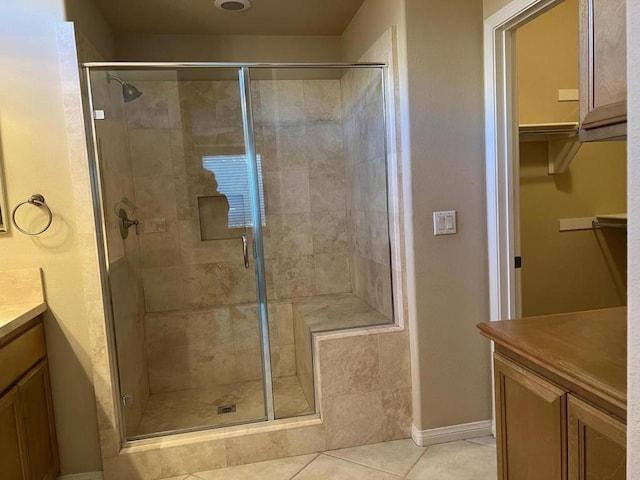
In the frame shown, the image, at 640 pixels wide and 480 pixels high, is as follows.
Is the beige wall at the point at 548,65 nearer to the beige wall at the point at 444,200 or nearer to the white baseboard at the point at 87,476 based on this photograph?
the beige wall at the point at 444,200

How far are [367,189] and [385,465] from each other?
1.60 meters

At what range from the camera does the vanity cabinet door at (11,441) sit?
1.71 m

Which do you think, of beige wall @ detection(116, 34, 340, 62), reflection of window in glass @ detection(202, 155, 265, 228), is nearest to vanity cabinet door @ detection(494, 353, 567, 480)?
reflection of window in glass @ detection(202, 155, 265, 228)

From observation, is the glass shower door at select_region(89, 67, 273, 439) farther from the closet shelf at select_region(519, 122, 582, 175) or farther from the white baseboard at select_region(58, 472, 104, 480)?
the closet shelf at select_region(519, 122, 582, 175)

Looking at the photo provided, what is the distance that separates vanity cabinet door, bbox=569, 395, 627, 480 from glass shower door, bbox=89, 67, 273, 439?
6.24 ft

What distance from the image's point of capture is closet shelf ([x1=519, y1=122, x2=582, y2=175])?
287 cm

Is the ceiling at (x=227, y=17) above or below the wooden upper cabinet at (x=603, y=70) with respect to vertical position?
above

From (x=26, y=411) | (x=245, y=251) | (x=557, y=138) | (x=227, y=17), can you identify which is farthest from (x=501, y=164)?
(x=26, y=411)

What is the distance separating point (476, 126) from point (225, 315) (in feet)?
6.78

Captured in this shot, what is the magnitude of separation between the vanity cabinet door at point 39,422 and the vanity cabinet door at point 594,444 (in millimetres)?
1964

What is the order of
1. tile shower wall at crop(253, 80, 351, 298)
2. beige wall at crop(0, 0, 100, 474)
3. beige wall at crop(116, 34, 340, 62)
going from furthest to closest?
1. tile shower wall at crop(253, 80, 351, 298)
2. beige wall at crop(116, 34, 340, 62)
3. beige wall at crop(0, 0, 100, 474)

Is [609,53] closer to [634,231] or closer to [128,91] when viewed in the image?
[634,231]

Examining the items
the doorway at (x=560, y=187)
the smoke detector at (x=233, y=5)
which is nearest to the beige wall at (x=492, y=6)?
the doorway at (x=560, y=187)

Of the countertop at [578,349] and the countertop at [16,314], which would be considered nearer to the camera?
the countertop at [578,349]
